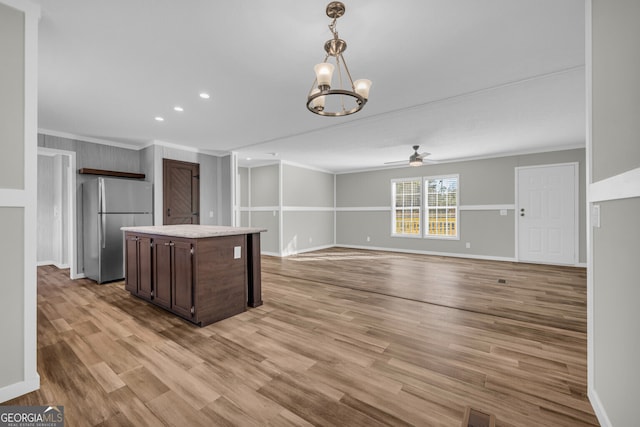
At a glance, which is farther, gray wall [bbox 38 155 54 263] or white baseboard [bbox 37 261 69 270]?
gray wall [bbox 38 155 54 263]

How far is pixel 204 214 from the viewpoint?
19.4 feet

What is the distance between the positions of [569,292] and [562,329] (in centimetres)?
166

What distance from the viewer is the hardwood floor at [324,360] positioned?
60.2 inches

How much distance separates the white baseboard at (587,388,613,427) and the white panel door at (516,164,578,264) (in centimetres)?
527

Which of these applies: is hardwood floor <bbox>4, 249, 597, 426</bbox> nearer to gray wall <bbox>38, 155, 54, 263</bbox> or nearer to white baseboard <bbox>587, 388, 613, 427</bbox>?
white baseboard <bbox>587, 388, 613, 427</bbox>

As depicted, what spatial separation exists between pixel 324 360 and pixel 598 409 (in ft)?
5.27

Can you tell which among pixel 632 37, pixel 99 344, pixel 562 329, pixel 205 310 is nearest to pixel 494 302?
pixel 562 329

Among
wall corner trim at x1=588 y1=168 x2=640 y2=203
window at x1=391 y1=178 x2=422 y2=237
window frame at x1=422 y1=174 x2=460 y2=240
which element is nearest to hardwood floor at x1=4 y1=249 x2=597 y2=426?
wall corner trim at x1=588 y1=168 x2=640 y2=203

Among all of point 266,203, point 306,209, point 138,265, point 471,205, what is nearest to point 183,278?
point 138,265

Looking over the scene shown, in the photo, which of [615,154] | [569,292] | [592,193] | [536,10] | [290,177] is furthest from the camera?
[290,177]

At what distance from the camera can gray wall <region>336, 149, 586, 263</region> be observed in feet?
19.3

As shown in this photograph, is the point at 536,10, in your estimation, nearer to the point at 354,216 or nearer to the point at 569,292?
the point at 569,292

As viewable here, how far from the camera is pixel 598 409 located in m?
1.45

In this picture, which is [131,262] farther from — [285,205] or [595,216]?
[595,216]
